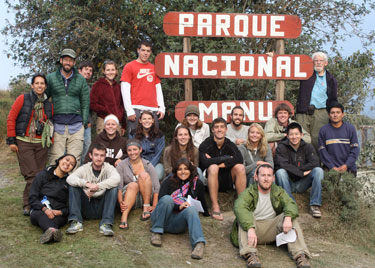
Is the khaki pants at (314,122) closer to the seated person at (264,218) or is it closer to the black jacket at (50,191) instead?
the seated person at (264,218)

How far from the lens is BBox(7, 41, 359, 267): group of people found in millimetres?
4758

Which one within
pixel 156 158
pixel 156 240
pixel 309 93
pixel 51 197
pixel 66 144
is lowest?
pixel 156 240

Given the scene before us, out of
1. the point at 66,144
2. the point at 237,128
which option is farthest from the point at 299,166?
the point at 66,144

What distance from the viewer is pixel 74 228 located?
4.82 m

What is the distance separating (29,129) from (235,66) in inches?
152

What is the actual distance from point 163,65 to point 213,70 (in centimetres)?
95

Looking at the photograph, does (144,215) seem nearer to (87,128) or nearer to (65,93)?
(87,128)

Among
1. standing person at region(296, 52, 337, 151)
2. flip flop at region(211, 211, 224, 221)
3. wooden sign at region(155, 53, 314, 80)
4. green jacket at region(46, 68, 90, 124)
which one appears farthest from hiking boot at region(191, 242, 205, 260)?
wooden sign at region(155, 53, 314, 80)

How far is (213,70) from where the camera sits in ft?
24.6

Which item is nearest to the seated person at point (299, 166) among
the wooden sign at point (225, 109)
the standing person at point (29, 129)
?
the wooden sign at point (225, 109)

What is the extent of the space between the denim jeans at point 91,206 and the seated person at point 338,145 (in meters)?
3.28

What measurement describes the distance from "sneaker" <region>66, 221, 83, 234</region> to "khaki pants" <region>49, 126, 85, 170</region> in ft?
4.31

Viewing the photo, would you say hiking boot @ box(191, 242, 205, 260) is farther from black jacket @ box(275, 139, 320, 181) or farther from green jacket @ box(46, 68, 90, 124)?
green jacket @ box(46, 68, 90, 124)

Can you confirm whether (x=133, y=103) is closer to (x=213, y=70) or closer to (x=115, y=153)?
(x=115, y=153)
